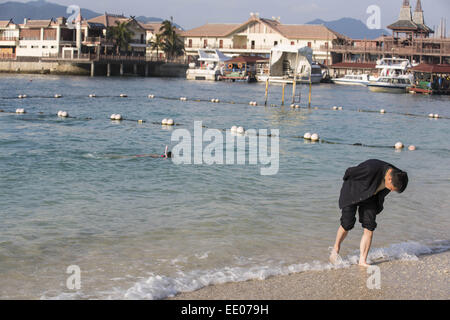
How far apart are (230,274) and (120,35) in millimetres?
90748

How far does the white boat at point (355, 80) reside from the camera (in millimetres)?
83062

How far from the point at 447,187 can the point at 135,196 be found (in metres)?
7.75

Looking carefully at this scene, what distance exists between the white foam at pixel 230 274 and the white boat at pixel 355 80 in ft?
247

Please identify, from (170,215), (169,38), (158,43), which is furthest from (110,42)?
(170,215)

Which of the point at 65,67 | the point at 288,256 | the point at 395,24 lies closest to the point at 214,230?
the point at 288,256

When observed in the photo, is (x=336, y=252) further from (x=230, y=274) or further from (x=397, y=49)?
(x=397, y=49)

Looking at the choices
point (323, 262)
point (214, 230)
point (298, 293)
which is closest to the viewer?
point (298, 293)

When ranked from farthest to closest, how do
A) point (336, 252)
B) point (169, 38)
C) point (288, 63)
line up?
point (169, 38) → point (288, 63) → point (336, 252)

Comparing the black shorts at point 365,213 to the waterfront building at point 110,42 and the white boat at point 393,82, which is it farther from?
the waterfront building at point 110,42

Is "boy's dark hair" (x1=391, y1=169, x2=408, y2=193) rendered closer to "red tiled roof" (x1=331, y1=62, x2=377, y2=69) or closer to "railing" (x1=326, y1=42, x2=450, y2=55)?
"red tiled roof" (x1=331, y1=62, x2=377, y2=69)

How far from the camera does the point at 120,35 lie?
3720 inches
